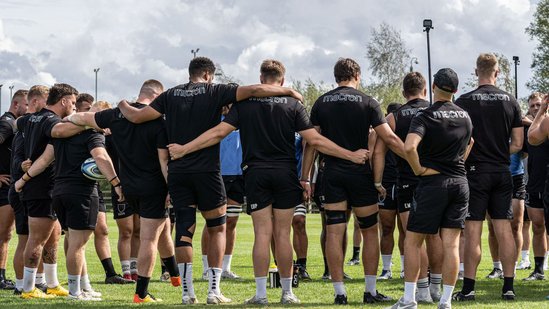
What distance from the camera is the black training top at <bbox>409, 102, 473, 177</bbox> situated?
9000 millimetres

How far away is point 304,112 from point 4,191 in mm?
5056

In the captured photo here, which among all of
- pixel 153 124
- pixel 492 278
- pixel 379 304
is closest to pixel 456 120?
pixel 379 304

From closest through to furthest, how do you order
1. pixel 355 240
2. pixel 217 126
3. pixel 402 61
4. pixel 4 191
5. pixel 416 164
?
pixel 416 164 < pixel 217 126 < pixel 4 191 < pixel 355 240 < pixel 402 61

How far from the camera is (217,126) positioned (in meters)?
9.61

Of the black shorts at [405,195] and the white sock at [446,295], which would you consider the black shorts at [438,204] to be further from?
the black shorts at [405,195]

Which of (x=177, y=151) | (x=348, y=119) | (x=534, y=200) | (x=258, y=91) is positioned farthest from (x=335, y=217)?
(x=534, y=200)

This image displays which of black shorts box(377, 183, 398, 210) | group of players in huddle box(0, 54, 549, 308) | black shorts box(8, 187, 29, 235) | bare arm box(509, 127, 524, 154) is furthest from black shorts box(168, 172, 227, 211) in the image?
bare arm box(509, 127, 524, 154)

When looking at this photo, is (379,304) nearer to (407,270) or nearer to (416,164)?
(407,270)

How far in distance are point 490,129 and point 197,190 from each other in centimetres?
351

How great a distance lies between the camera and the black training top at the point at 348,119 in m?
9.71

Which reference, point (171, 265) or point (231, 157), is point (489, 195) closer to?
point (171, 265)

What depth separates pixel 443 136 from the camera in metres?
9.01

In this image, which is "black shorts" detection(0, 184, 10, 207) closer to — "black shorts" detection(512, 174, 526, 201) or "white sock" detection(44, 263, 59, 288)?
"white sock" detection(44, 263, 59, 288)

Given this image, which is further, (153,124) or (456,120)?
(153,124)
